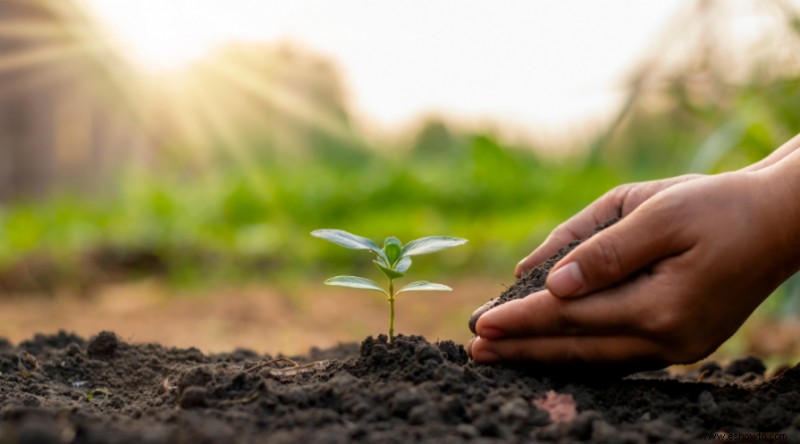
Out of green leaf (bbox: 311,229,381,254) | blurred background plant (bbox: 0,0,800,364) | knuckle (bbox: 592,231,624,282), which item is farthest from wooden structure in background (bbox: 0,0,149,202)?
knuckle (bbox: 592,231,624,282)

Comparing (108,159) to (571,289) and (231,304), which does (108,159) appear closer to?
(231,304)

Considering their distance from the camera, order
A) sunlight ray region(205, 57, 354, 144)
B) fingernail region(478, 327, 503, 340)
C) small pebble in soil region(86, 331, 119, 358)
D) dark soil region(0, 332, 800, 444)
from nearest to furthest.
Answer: dark soil region(0, 332, 800, 444)
fingernail region(478, 327, 503, 340)
small pebble in soil region(86, 331, 119, 358)
sunlight ray region(205, 57, 354, 144)

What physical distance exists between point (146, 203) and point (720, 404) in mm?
5818

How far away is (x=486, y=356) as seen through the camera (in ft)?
4.57

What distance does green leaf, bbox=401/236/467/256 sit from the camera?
140 centimetres

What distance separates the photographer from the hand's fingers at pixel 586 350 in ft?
4.25

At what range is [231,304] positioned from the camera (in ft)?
13.8

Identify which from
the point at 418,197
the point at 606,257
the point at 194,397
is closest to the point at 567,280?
the point at 606,257

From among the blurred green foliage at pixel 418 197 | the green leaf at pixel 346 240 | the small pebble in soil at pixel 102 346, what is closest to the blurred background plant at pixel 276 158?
the blurred green foliage at pixel 418 197

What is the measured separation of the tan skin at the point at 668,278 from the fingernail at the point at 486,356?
50 mm

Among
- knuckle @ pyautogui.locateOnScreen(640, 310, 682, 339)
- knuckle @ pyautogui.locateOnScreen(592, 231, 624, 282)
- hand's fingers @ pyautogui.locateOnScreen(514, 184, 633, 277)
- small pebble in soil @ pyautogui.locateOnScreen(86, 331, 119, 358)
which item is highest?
hand's fingers @ pyautogui.locateOnScreen(514, 184, 633, 277)

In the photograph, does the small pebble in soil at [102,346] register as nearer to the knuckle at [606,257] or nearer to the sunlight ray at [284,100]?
the knuckle at [606,257]

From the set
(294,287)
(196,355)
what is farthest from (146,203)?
(196,355)

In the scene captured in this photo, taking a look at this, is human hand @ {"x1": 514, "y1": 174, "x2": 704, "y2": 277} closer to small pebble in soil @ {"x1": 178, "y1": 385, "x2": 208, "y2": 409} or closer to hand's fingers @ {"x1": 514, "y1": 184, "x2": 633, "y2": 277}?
hand's fingers @ {"x1": 514, "y1": 184, "x2": 633, "y2": 277}
